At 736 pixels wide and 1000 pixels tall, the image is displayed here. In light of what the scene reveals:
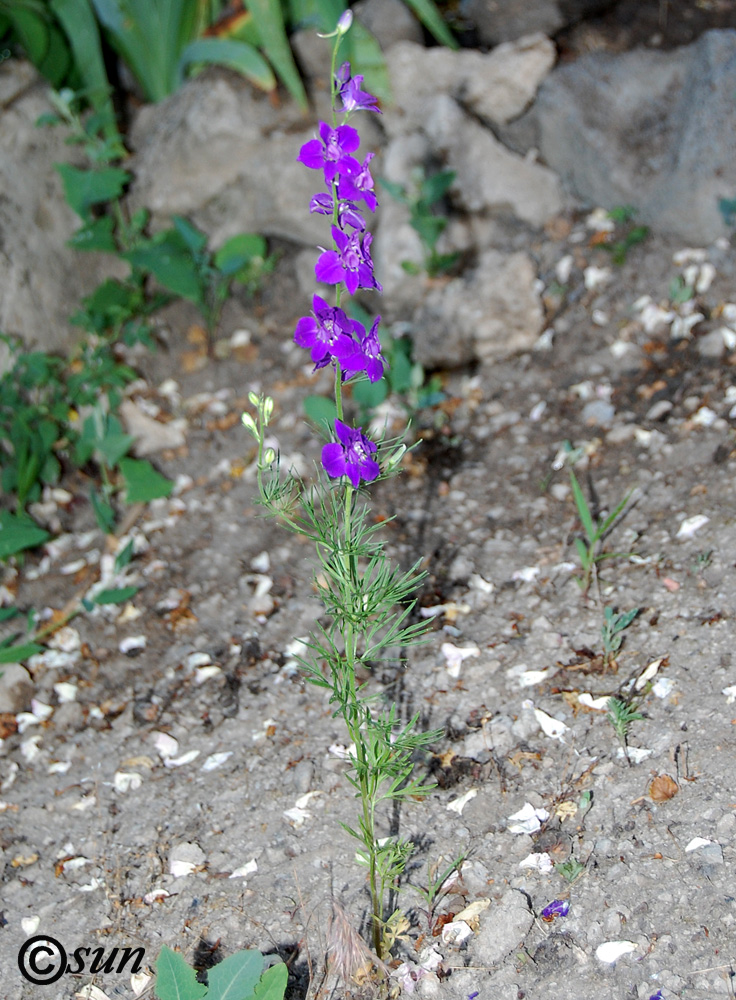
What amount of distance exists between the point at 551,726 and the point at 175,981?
43.0 inches

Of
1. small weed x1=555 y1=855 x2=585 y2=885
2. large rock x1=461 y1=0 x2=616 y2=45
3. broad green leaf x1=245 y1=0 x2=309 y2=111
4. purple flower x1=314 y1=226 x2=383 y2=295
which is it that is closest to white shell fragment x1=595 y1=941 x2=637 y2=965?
small weed x1=555 y1=855 x2=585 y2=885

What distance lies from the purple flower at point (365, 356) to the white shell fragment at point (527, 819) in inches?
46.1

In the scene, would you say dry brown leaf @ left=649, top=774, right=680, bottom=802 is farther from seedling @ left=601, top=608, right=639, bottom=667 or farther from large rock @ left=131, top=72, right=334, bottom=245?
large rock @ left=131, top=72, right=334, bottom=245

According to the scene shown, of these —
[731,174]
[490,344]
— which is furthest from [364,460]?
[731,174]

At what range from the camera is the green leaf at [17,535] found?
10.2 feet

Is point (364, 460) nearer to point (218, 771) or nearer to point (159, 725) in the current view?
point (218, 771)

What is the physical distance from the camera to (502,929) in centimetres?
188

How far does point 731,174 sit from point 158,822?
3.18 meters

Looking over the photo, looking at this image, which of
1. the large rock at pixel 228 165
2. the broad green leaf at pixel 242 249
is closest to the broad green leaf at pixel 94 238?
the large rock at pixel 228 165

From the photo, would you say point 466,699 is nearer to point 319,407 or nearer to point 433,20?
point 319,407

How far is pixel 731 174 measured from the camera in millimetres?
3430

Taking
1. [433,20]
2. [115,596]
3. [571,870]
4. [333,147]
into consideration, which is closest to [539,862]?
[571,870]

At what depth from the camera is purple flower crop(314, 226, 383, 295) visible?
1506 mm

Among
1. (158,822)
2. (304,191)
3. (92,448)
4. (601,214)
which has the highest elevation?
(304,191)
